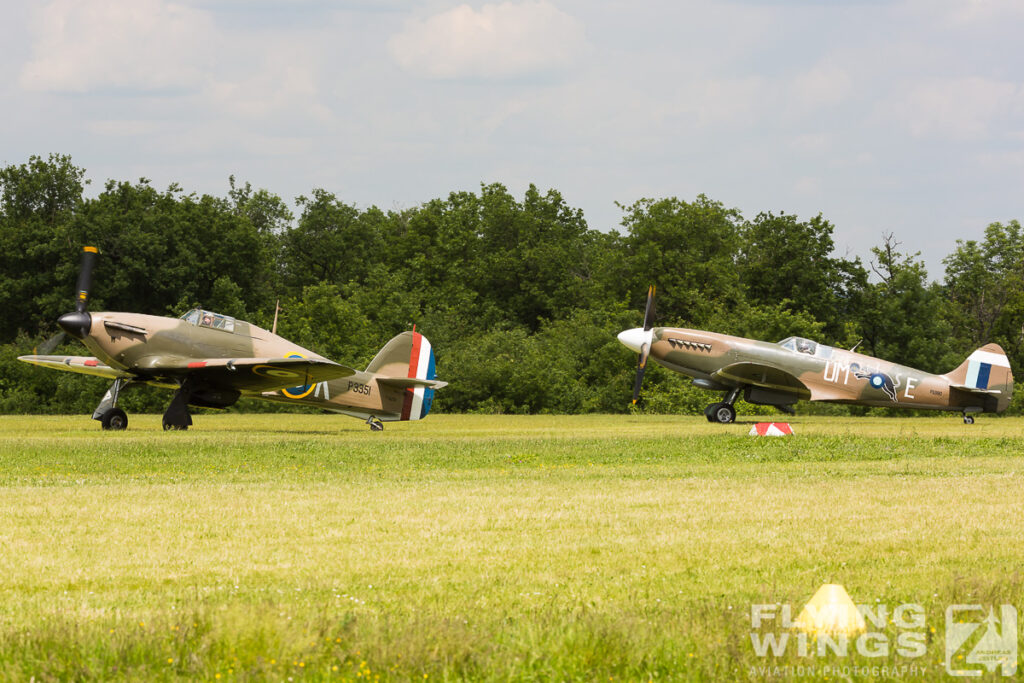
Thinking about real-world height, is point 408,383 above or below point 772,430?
below

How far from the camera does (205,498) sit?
404 inches

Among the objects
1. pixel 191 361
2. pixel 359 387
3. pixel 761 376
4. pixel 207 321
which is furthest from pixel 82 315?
pixel 761 376

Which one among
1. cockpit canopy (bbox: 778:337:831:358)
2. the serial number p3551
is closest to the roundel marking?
the serial number p3551

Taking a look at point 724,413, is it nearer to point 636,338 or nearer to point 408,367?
point 636,338

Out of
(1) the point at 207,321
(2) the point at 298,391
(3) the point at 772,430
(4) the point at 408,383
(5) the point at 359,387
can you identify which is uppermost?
(1) the point at 207,321

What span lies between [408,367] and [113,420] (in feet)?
22.6

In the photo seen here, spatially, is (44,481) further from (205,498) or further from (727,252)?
(727,252)

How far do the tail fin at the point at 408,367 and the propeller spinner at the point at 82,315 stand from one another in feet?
22.1

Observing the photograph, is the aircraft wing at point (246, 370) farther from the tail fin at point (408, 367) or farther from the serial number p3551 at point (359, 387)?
the tail fin at point (408, 367)

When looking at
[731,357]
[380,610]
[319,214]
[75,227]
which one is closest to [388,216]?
[319,214]

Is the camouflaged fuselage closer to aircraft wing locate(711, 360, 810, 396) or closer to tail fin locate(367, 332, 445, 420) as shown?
aircraft wing locate(711, 360, 810, 396)

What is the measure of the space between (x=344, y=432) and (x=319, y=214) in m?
53.8

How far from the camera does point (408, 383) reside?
2509cm

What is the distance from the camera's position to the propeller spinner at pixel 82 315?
836 inches
